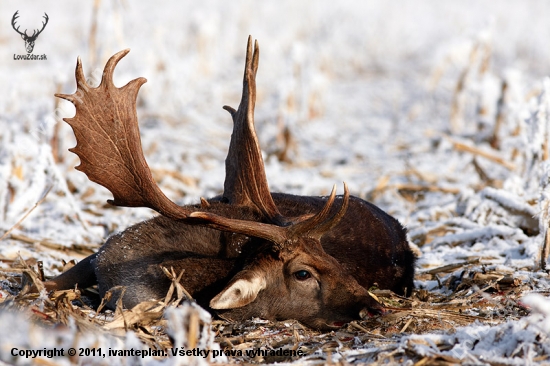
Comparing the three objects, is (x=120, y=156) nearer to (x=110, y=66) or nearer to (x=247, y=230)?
(x=110, y=66)

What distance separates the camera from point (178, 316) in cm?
265

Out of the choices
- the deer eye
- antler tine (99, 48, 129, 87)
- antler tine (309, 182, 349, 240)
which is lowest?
the deer eye

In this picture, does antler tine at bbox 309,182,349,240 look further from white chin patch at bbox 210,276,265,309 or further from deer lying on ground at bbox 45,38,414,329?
white chin patch at bbox 210,276,265,309

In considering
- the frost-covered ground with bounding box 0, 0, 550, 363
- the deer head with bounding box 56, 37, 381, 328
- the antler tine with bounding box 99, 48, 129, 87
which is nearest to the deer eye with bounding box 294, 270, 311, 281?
the deer head with bounding box 56, 37, 381, 328

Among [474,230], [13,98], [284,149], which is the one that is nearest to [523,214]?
[474,230]

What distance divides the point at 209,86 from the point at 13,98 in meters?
8.00

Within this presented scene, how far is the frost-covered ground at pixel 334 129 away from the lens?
5.74 meters

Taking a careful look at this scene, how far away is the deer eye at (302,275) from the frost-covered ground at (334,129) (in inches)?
32.2

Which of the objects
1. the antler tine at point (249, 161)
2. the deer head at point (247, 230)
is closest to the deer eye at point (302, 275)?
the deer head at point (247, 230)

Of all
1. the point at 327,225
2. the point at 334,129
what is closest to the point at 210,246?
the point at 327,225

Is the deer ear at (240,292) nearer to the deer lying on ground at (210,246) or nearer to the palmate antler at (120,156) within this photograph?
the deer lying on ground at (210,246)

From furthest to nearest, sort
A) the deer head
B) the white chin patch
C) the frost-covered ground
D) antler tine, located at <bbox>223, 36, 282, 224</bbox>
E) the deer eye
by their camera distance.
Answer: the frost-covered ground
antler tine, located at <bbox>223, 36, 282, 224</bbox>
the deer eye
the deer head
the white chin patch

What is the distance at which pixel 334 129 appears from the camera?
15.4m

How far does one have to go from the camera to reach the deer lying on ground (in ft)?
13.7
